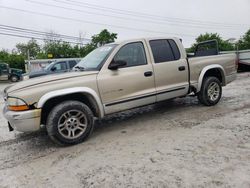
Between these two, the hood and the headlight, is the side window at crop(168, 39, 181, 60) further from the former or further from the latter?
the headlight

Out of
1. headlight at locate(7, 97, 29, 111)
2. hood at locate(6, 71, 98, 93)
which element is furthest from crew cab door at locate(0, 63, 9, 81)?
headlight at locate(7, 97, 29, 111)

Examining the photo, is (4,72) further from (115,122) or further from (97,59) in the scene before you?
(97,59)

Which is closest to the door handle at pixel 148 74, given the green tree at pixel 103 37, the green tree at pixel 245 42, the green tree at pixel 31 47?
the green tree at pixel 103 37

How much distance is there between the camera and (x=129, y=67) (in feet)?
16.8

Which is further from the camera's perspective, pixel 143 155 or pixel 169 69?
pixel 169 69

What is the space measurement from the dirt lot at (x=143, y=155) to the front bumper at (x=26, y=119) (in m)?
0.50

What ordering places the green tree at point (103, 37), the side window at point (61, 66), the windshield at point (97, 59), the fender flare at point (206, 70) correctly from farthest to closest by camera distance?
the green tree at point (103, 37) < the side window at point (61, 66) < the fender flare at point (206, 70) < the windshield at point (97, 59)

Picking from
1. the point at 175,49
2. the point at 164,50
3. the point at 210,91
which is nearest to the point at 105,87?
the point at 164,50

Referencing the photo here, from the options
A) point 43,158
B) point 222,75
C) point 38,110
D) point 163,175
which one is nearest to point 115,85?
point 38,110

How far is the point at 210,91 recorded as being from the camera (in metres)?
6.55

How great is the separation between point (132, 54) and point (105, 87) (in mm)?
1037

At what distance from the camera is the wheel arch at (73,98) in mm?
4273

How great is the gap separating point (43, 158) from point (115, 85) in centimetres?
186

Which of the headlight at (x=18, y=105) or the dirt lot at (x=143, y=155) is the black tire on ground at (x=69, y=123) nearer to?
the dirt lot at (x=143, y=155)
